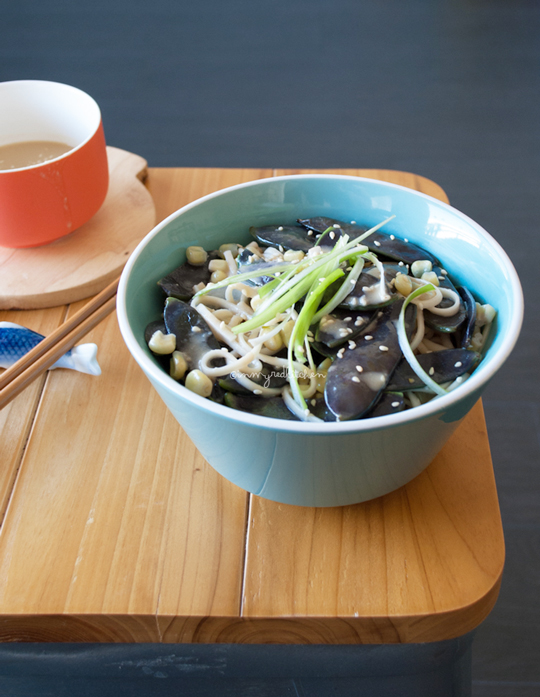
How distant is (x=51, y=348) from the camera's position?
85 cm

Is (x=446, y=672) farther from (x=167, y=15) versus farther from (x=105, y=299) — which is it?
(x=167, y=15)

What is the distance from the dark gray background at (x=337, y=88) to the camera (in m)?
2.55

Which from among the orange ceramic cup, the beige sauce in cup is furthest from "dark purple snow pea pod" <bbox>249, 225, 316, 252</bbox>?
the beige sauce in cup

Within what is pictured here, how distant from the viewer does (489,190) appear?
260 centimetres

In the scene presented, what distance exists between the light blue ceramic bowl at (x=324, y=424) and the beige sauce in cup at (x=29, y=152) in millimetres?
479

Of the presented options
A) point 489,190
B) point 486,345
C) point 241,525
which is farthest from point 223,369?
point 489,190

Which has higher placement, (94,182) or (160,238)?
(160,238)

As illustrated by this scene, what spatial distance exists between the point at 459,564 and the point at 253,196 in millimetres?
510

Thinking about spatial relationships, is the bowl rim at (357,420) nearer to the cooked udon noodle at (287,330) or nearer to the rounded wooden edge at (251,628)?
the cooked udon noodle at (287,330)

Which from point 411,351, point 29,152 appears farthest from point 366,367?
point 29,152

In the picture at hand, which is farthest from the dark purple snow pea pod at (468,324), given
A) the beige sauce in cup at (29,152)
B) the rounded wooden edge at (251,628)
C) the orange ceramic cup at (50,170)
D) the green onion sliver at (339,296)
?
the beige sauce in cup at (29,152)

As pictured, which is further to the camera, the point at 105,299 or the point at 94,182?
the point at 94,182

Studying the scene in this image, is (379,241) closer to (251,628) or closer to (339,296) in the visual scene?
(339,296)

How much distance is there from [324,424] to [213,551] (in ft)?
0.81
